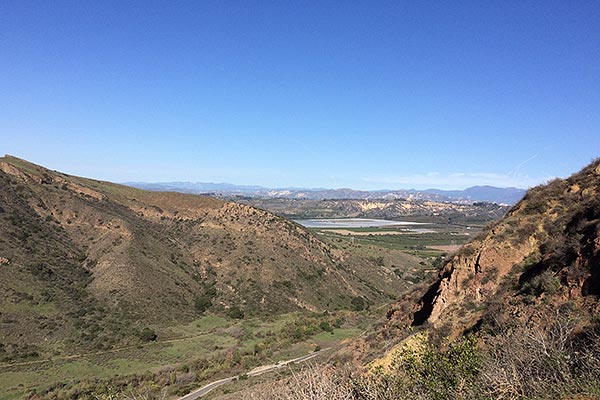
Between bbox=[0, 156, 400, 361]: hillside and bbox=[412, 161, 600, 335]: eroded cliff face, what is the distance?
34.6 metres

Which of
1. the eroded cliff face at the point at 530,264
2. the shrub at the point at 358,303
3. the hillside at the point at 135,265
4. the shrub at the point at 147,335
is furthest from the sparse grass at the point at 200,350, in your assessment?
the eroded cliff face at the point at 530,264

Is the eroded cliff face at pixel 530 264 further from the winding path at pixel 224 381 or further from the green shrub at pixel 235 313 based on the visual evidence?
the green shrub at pixel 235 313

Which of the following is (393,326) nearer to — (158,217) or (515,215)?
(515,215)

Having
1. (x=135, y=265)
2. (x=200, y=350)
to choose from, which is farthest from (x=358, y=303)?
(x=135, y=265)

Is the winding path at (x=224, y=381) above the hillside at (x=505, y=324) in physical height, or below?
below

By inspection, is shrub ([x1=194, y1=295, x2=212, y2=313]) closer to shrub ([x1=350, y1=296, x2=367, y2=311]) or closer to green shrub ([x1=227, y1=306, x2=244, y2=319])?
green shrub ([x1=227, y1=306, x2=244, y2=319])

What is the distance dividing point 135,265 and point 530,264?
4971 cm

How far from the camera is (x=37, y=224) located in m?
56.6

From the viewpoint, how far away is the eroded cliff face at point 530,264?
13.4m

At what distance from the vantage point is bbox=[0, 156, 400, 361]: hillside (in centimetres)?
4122

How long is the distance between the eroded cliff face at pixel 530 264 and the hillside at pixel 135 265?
3456cm

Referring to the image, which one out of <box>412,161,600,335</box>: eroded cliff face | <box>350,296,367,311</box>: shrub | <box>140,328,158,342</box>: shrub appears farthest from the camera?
<box>350,296,367,311</box>: shrub

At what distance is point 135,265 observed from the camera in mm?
53531

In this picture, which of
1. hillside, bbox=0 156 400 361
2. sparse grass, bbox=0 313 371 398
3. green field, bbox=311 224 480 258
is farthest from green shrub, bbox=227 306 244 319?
green field, bbox=311 224 480 258
